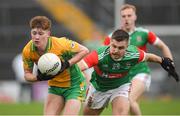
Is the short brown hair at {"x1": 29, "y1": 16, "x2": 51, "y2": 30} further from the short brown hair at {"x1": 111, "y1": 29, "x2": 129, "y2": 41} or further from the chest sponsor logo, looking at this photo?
the chest sponsor logo

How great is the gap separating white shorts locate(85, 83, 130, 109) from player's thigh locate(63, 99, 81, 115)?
0.84 meters

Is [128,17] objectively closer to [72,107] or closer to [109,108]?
[72,107]

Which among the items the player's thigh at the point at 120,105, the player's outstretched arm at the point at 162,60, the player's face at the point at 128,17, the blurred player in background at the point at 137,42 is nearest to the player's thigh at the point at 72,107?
the player's thigh at the point at 120,105

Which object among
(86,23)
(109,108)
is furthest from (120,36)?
(86,23)

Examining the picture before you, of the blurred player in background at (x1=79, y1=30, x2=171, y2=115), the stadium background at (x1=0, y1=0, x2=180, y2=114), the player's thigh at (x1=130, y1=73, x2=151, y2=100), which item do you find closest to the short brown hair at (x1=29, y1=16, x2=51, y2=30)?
the blurred player in background at (x1=79, y1=30, x2=171, y2=115)

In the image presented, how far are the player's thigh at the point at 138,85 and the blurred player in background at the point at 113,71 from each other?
1.10 meters

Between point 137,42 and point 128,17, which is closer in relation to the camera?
point 128,17

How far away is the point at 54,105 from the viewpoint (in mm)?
9602

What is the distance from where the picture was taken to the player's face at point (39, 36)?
30.3 feet

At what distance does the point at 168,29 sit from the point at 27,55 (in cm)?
1148

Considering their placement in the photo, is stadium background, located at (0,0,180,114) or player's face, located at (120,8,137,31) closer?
player's face, located at (120,8,137,31)

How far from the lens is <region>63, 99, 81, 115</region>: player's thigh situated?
30.7 ft

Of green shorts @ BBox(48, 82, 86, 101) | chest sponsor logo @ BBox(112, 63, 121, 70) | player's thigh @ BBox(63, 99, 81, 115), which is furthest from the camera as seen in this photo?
chest sponsor logo @ BBox(112, 63, 121, 70)

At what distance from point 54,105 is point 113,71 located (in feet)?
3.09
